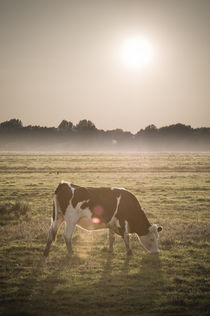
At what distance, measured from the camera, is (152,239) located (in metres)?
11.9

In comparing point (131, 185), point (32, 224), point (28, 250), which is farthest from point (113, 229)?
point (131, 185)

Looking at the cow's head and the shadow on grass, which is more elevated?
the cow's head

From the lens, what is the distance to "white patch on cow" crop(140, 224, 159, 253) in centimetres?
1183

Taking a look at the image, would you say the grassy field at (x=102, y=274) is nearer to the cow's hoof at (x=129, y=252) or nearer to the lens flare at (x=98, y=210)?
the cow's hoof at (x=129, y=252)

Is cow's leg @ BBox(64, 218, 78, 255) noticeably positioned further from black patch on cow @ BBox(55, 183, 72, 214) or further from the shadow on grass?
the shadow on grass

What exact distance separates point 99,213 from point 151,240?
211 centimetres

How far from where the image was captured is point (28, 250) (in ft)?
40.1

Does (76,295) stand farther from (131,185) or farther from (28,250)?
(131,185)

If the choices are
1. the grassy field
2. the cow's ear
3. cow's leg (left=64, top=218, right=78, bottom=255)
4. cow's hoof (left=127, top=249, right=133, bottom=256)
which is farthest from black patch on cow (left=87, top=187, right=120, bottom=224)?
the grassy field

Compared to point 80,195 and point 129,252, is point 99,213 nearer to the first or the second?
point 80,195

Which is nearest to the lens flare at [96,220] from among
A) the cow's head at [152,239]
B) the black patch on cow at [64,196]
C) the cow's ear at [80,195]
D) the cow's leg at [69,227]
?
the cow's leg at [69,227]

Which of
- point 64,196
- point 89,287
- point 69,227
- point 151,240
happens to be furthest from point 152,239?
point 89,287

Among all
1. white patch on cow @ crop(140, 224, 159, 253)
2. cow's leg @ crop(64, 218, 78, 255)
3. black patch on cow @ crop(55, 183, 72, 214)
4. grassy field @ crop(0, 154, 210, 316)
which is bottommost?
grassy field @ crop(0, 154, 210, 316)

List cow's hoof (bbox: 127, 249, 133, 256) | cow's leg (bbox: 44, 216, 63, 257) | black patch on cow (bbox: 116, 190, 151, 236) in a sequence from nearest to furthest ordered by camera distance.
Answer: cow's leg (bbox: 44, 216, 63, 257), cow's hoof (bbox: 127, 249, 133, 256), black patch on cow (bbox: 116, 190, 151, 236)
